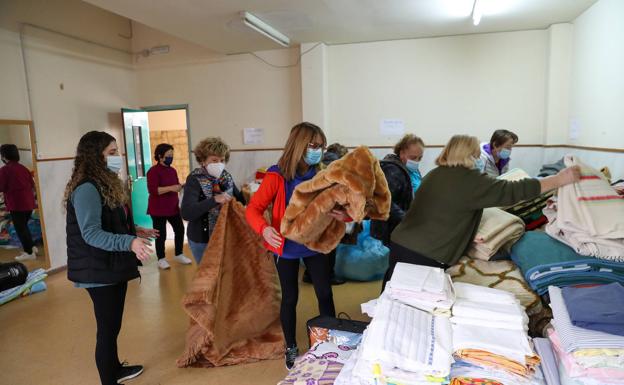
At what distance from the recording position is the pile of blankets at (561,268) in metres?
1.47

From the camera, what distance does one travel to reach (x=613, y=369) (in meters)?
0.98

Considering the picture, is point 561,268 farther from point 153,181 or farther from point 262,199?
point 153,181

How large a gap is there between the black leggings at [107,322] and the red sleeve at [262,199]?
0.70 meters

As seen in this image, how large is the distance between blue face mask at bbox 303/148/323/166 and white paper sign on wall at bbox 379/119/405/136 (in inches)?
116

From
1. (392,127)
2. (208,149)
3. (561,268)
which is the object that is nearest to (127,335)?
(208,149)

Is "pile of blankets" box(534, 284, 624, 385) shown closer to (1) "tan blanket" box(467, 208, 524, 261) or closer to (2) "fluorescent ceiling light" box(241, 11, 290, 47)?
(1) "tan blanket" box(467, 208, 524, 261)

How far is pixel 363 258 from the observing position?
351 centimetres

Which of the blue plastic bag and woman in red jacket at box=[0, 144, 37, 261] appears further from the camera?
woman in red jacket at box=[0, 144, 37, 261]

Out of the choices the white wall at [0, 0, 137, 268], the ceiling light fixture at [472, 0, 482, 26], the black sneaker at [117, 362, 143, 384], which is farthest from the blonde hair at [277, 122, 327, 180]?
the white wall at [0, 0, 137, 268]

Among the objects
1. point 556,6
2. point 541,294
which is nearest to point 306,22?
point 556,6

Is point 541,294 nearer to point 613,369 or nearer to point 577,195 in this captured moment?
point 577,195

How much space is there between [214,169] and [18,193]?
2512mm

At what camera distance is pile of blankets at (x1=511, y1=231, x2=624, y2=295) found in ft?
4.83

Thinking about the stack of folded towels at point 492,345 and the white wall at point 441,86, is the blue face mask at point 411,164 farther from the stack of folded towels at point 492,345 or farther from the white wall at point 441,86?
the white wall at point 441,86
